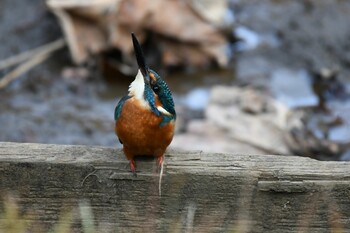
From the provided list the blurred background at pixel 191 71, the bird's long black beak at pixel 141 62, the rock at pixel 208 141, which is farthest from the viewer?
the blurred background at pixel 191 71

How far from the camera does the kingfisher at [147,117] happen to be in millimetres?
2350

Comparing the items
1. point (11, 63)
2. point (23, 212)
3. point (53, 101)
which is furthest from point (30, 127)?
point (23, 212)

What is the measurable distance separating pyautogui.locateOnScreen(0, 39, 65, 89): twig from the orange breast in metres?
3.50

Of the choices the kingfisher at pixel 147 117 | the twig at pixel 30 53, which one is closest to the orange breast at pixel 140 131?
the kingfisher at pixel 147 117

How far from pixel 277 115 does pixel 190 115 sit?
0.64 meters

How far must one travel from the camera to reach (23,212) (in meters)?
2.35

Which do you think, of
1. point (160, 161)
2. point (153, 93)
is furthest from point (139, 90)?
point (160, 161)

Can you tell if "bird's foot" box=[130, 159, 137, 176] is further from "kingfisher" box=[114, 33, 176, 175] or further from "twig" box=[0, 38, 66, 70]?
"twig" box=[0, 38, 66, 70]

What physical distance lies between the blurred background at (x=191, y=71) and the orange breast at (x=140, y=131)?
2378 mm

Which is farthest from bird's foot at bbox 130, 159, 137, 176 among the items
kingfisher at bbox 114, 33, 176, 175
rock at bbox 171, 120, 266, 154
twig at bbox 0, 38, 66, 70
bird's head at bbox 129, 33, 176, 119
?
twig at bbox 0, 38, 66, 70

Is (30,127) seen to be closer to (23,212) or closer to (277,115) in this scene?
(277,115)

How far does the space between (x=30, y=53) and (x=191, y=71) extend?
4.35ft

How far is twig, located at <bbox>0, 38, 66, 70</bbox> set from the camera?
19.3ft

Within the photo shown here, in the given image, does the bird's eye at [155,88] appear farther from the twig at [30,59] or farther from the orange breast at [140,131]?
the twig at [30,59]
